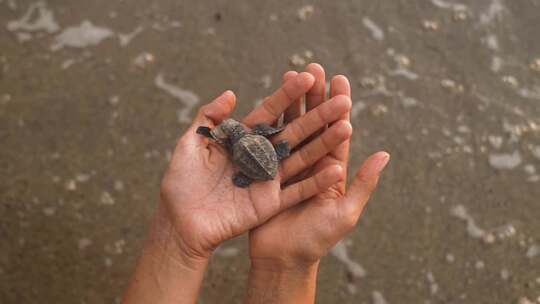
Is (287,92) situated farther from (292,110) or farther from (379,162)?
(379,162)

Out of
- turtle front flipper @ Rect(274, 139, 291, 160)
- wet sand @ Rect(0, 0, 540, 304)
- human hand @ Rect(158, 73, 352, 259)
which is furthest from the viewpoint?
wet sand @ Rect(0, 0, 540, 304)

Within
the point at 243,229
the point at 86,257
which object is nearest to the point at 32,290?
the point at 86,257

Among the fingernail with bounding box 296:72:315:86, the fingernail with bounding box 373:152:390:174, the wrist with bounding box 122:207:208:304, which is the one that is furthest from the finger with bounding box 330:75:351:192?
the wrist with bounding box 122:207:208:304

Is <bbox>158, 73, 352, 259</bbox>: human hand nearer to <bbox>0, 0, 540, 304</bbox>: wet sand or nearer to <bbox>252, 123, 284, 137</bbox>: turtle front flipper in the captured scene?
<bbox>252, 123, 284, 137</bbox>: turtle front flipper

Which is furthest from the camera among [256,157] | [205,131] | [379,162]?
[205,131]

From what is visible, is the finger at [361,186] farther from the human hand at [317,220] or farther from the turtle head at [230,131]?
the turtle head at [230,131]

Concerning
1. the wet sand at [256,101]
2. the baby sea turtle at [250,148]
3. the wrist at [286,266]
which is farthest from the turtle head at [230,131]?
the wet sand at [256,101]

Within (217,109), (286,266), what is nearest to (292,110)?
(217,109)
